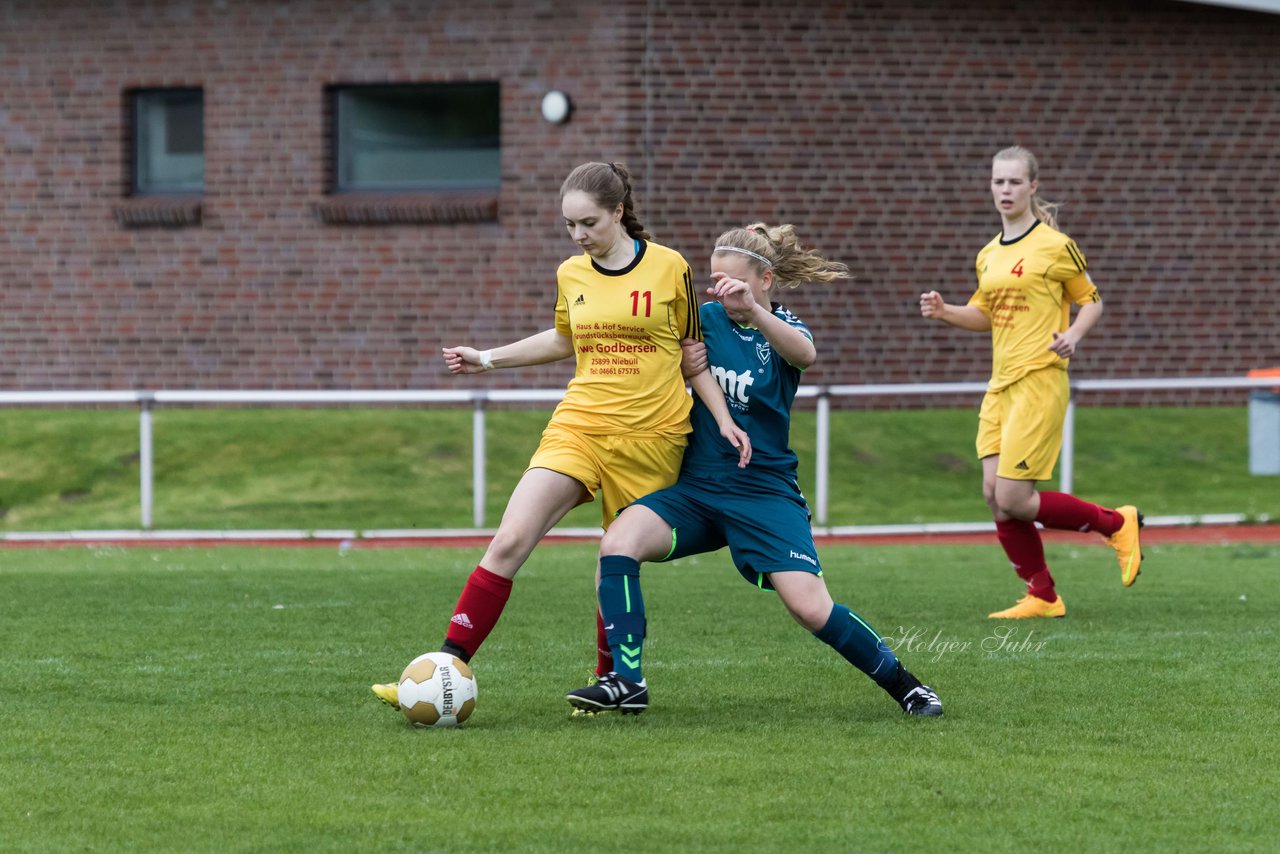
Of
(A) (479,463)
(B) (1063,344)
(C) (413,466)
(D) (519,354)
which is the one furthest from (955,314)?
(C) (413,466)

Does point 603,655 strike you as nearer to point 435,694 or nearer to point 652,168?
point 435,694

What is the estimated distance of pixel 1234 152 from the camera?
57.1ft

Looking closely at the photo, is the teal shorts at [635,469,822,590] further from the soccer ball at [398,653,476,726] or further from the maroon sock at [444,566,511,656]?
the soccer ball at [398,653,476,726]

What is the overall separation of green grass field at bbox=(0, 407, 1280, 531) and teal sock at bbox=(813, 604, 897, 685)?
847 centimetres

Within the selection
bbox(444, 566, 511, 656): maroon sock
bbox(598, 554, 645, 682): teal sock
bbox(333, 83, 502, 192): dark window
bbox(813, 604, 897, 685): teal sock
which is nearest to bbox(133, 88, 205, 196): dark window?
bbox(333, 83, 502, 192): dark window

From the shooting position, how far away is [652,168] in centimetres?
1642

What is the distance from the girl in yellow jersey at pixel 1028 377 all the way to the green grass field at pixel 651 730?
40cm

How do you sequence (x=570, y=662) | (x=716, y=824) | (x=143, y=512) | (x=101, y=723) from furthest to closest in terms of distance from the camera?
(x=143, y=512) → (x=570, y=662) → (x=101, y=723) → (x=716, y=824)

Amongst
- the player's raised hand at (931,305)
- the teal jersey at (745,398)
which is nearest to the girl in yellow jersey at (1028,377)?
the player's raised hand at (931,305)

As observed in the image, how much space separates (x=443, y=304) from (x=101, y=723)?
441 inches

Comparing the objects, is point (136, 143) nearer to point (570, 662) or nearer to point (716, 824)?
point (570, 662)

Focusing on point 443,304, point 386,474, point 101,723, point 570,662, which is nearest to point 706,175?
point 443,304

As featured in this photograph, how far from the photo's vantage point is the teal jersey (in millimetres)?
6242

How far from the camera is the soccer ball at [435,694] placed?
582 centimetres
